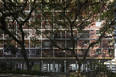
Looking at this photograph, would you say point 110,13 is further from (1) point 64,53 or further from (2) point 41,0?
(1) point 64,53

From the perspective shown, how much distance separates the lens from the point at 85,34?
33719 mm

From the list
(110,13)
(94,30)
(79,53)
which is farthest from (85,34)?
(110,13)

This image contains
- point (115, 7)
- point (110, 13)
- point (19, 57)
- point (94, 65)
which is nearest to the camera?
point (110, 13)

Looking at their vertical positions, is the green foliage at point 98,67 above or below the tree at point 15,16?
below

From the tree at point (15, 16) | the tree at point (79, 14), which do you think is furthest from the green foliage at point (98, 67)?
the tree at point (15, 16)

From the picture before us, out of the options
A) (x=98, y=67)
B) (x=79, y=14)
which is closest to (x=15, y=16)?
(x=79, y=14)

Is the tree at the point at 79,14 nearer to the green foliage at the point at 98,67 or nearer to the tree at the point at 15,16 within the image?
the tree at the point at 15,16

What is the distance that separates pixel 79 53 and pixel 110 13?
17241mm

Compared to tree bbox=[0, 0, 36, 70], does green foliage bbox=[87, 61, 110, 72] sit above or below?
below

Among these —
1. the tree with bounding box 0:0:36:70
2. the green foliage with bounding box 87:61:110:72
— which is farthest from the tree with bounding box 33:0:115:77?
the green foliage with bounding box 87:61:110:72

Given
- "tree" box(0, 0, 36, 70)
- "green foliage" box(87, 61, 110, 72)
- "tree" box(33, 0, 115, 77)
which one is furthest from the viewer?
"green foliage" box(87, 61, 110, 72)

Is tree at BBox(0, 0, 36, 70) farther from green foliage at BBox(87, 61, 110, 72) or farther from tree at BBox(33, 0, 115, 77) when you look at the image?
green foliage at BBox(87, 61, 110, 72)

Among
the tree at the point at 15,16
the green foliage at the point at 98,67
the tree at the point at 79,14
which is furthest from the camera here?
the green foliage at the point at 98,67

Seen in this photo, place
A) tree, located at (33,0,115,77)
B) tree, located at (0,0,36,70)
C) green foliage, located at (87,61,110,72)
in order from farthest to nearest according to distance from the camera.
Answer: green foliage, located at (87,61,110,72), tree, located at (33,0,115,77), tree, located at (0,0,36,70)
